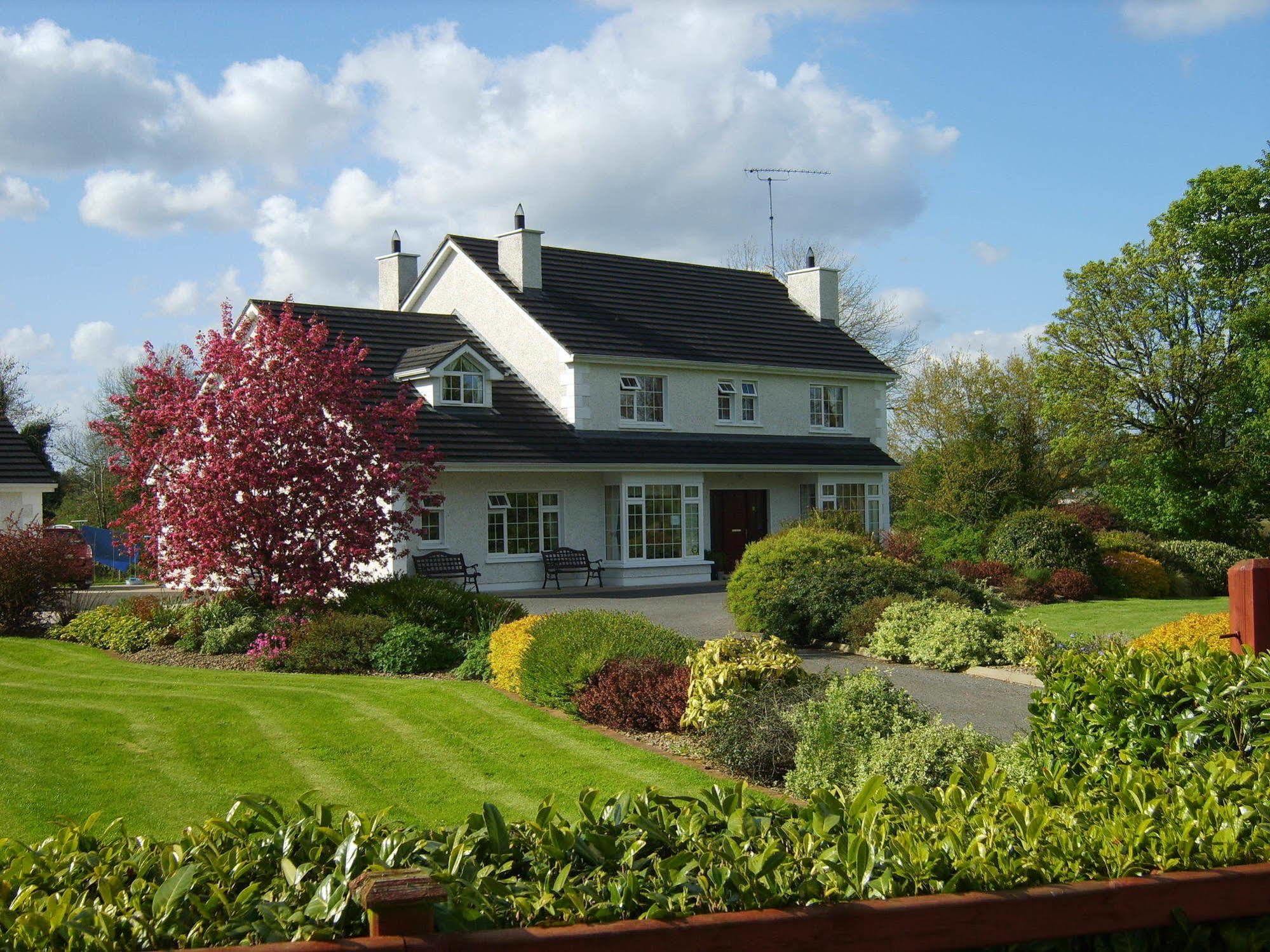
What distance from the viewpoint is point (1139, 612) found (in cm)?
2288

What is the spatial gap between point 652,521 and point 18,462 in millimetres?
16614

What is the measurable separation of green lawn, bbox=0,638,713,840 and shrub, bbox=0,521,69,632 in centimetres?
750

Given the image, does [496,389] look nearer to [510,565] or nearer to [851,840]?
[510,565]

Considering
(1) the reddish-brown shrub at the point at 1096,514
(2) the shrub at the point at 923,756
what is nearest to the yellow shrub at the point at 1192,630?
(2) the shrub at the point at 923,756

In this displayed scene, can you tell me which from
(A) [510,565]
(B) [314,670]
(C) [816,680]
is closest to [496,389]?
(A) [510,565]

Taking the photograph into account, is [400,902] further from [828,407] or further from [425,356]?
[828,407]

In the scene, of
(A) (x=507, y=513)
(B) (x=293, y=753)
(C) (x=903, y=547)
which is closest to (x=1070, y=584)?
(C) (x=903, y=547)

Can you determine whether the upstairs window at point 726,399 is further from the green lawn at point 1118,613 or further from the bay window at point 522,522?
the green lawn at point 1118,613

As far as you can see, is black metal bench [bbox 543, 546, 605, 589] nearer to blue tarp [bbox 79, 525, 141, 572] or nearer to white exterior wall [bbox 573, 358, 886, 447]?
white exterior wall [bbox 573, 358, 886, 447]

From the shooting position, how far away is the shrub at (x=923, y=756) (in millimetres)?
8133

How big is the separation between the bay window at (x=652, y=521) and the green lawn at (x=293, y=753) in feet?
54.3

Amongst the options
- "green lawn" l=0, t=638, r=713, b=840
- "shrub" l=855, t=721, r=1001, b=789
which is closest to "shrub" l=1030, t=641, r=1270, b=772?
"shrub" l=855, t=721, r=1001, b=789

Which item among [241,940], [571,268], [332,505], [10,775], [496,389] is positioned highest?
[571,268]

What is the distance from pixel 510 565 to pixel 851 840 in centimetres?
2543
